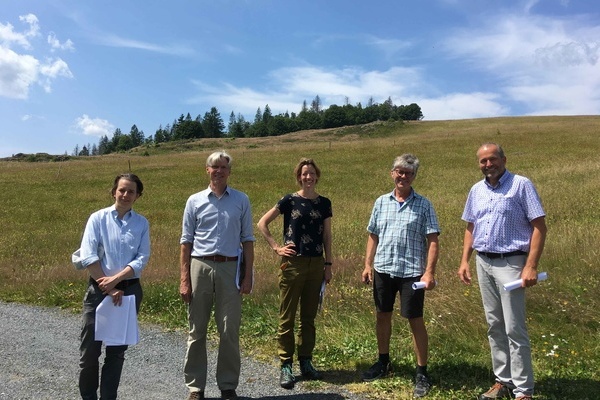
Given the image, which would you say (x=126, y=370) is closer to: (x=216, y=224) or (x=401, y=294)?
(x=216, y=224)

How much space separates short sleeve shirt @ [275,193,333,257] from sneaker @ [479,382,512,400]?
192cm

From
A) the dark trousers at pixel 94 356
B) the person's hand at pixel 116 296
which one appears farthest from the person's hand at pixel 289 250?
the person's hand at pixel 116 296

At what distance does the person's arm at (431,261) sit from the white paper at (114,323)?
99.0 inches

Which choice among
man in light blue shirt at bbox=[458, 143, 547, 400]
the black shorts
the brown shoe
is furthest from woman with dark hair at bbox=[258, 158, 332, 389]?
man in light blue shirt at bbox=[458, 143, 547, 400]

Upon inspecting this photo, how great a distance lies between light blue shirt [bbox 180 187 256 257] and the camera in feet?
14.1

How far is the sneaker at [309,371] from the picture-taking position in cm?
475

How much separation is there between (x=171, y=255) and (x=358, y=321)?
18.7ft

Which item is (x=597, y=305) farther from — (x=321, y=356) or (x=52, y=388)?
(x=52, y=388)

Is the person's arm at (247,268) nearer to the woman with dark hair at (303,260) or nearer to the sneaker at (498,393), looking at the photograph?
the woman with dark hair at (303,260)

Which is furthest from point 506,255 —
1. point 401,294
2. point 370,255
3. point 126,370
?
point 126,370

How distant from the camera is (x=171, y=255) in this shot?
10.3m

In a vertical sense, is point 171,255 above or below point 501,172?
below

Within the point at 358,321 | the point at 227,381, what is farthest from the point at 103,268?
the point at 358,321

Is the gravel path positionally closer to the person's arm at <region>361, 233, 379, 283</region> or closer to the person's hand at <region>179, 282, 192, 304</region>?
the person's hand at <region>179, 282, 192, 304</region>
